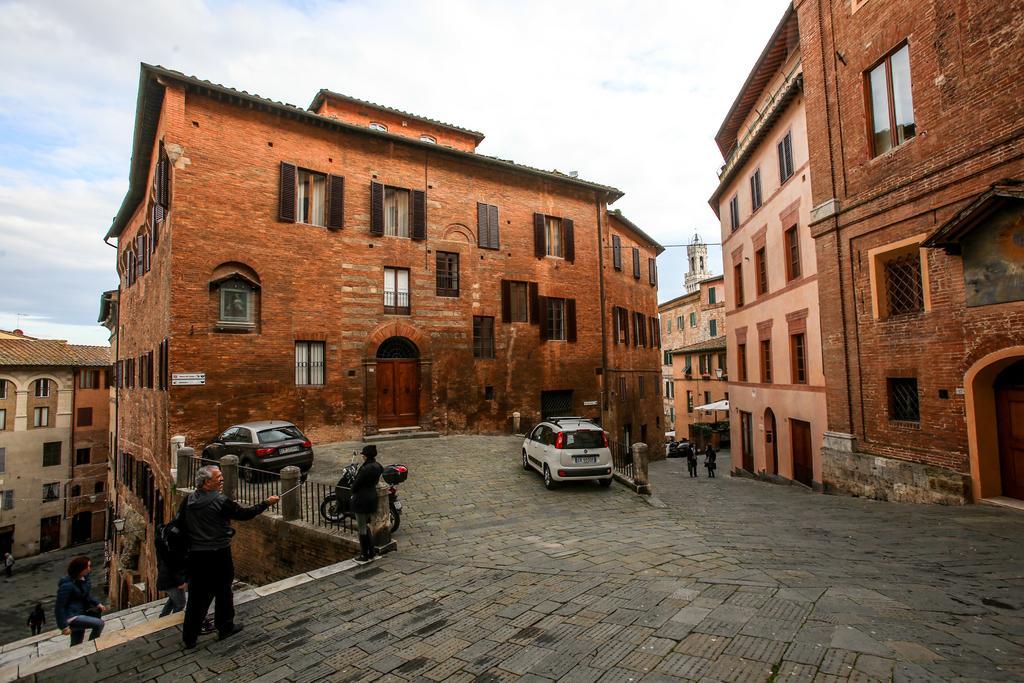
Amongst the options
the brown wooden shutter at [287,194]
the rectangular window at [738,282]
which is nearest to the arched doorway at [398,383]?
the brown wooden shutter at [287,194]

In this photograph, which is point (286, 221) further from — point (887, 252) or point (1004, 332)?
point (1004, 332)

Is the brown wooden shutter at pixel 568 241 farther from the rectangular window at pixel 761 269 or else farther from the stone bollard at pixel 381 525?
the stone bollard at pixel 381 525

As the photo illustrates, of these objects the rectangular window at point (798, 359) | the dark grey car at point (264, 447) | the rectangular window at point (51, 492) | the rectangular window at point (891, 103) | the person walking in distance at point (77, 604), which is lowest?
the rectangular window at point (51, 492)

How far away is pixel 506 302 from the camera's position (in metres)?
21.1

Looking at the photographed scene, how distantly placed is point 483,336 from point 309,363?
22.3ft

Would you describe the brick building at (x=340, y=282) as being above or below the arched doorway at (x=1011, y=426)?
above

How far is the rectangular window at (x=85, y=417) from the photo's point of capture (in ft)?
122

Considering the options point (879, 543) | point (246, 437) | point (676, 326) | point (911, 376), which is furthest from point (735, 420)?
point (676, 326)

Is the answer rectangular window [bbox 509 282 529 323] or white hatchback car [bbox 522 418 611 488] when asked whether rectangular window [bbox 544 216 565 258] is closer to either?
rectangular window [bbox 509 282 529 323]

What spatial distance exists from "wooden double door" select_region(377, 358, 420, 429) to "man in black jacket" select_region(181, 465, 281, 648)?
511 inches

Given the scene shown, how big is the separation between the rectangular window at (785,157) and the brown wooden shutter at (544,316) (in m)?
9.88

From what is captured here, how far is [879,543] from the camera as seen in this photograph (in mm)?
7254

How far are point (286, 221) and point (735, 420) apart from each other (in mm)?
18538

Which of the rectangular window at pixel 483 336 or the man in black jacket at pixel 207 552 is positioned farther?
the rectangular window at pixel 483 336
